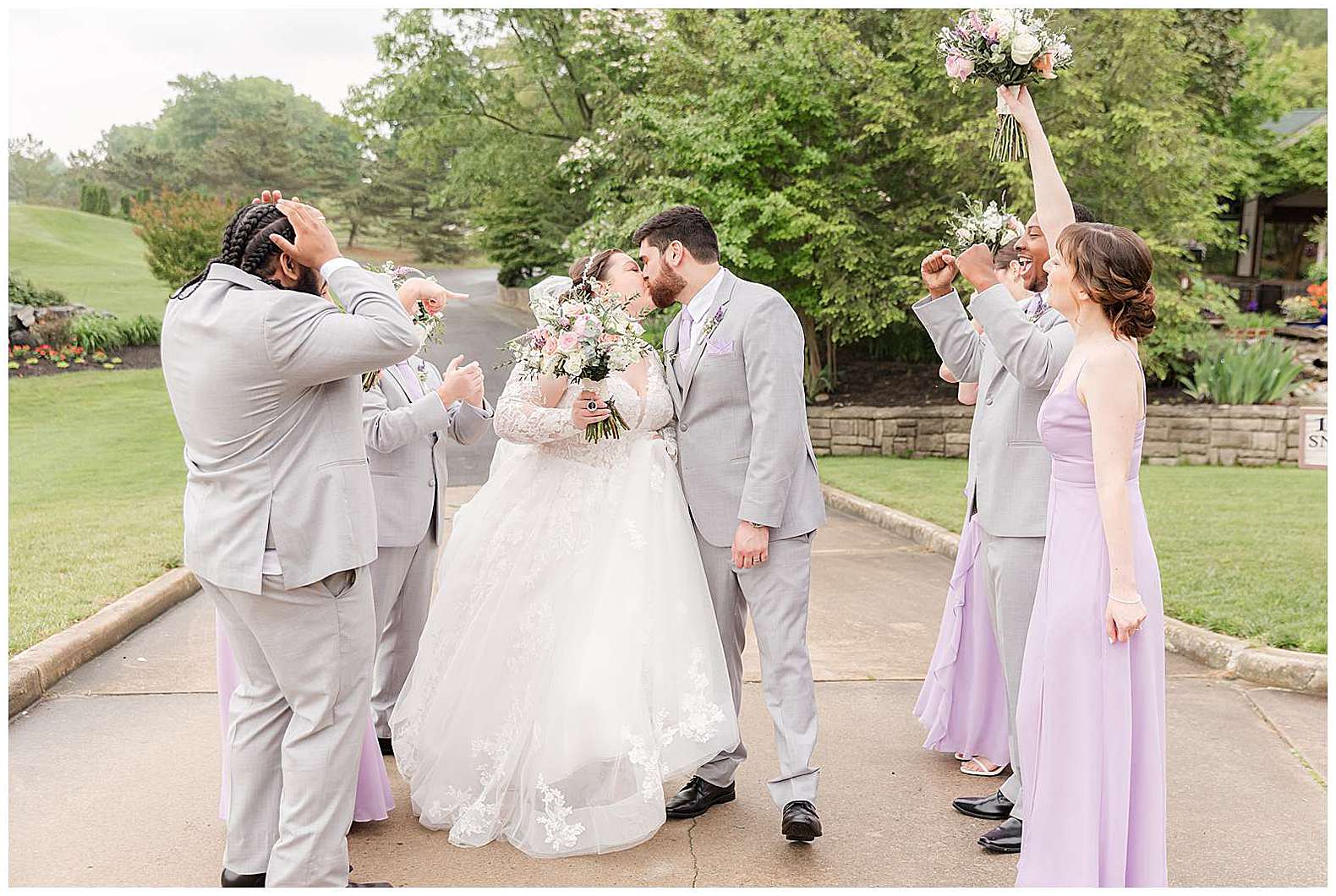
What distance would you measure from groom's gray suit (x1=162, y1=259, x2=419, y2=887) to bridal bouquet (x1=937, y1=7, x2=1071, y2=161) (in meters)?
2.38

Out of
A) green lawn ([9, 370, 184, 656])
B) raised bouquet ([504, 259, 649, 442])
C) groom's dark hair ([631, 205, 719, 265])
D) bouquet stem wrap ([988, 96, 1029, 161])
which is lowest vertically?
green lawn ([9, 370, 184, 656])

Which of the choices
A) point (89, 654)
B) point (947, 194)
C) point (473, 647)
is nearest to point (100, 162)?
point (947, 194)

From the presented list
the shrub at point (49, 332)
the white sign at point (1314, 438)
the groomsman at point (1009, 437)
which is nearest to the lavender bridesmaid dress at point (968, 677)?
the groomsman at point (1009, 437)

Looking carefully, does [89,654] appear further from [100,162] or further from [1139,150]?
[100,162]

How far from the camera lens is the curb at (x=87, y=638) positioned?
568cm

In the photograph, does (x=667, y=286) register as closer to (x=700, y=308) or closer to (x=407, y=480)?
(x=700, y=308)

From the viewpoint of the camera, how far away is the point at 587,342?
13.5 feet

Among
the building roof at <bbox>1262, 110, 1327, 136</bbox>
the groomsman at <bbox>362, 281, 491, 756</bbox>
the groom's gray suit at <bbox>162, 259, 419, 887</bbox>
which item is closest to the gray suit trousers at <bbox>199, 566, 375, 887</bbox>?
the groom's gray suit at <bbox>162, 259, 419, 887</bbox>

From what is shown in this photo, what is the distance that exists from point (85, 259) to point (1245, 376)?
2542cm

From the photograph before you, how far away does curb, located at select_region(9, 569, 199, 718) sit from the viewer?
5684mm

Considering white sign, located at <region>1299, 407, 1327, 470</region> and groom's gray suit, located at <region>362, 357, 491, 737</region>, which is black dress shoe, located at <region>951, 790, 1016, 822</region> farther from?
white sign, located at <region>1299, 407, 1327, 470</region>

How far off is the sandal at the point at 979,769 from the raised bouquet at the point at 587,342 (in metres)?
2.07

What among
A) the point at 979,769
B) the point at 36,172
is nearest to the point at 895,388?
the point at 979,769

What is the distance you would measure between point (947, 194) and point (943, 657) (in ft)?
42.4
